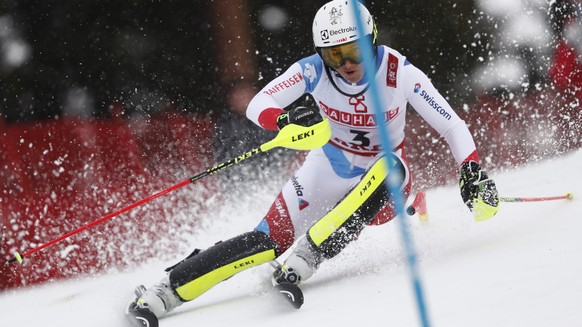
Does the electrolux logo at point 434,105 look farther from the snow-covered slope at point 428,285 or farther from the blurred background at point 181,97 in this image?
the blurred background at point 181,97

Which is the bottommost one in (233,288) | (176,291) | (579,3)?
(233,288)

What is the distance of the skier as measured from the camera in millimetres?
3111

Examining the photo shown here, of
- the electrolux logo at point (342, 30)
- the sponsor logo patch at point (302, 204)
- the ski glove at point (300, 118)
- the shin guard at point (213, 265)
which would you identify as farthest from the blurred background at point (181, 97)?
the electrolux logo at point (342, 30)

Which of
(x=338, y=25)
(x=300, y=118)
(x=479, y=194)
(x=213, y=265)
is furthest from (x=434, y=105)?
(x=213, y=265)

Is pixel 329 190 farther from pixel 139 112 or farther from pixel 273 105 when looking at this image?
pixel 139 112

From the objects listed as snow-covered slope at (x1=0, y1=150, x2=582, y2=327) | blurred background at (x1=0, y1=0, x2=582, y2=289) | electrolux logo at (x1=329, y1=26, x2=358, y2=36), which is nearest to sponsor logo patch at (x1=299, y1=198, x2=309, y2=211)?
snow-covered slope at (x1=0, y1=150, x2=582, y2=327)

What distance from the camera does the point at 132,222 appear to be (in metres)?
5.35

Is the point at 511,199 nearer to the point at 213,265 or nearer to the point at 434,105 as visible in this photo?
the point at 434,105

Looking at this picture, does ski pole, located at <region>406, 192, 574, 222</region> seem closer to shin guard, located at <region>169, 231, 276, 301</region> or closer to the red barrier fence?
shin guard, located at <region>169, 231, 276, 301</region>

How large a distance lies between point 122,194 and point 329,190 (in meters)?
2.23

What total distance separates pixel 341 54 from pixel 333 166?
61 cm

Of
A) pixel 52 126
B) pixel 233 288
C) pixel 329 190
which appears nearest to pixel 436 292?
pixel 329 190

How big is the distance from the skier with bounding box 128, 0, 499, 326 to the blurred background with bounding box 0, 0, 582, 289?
82.6 inches

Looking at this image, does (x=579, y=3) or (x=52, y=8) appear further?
(x=579, y=3)
